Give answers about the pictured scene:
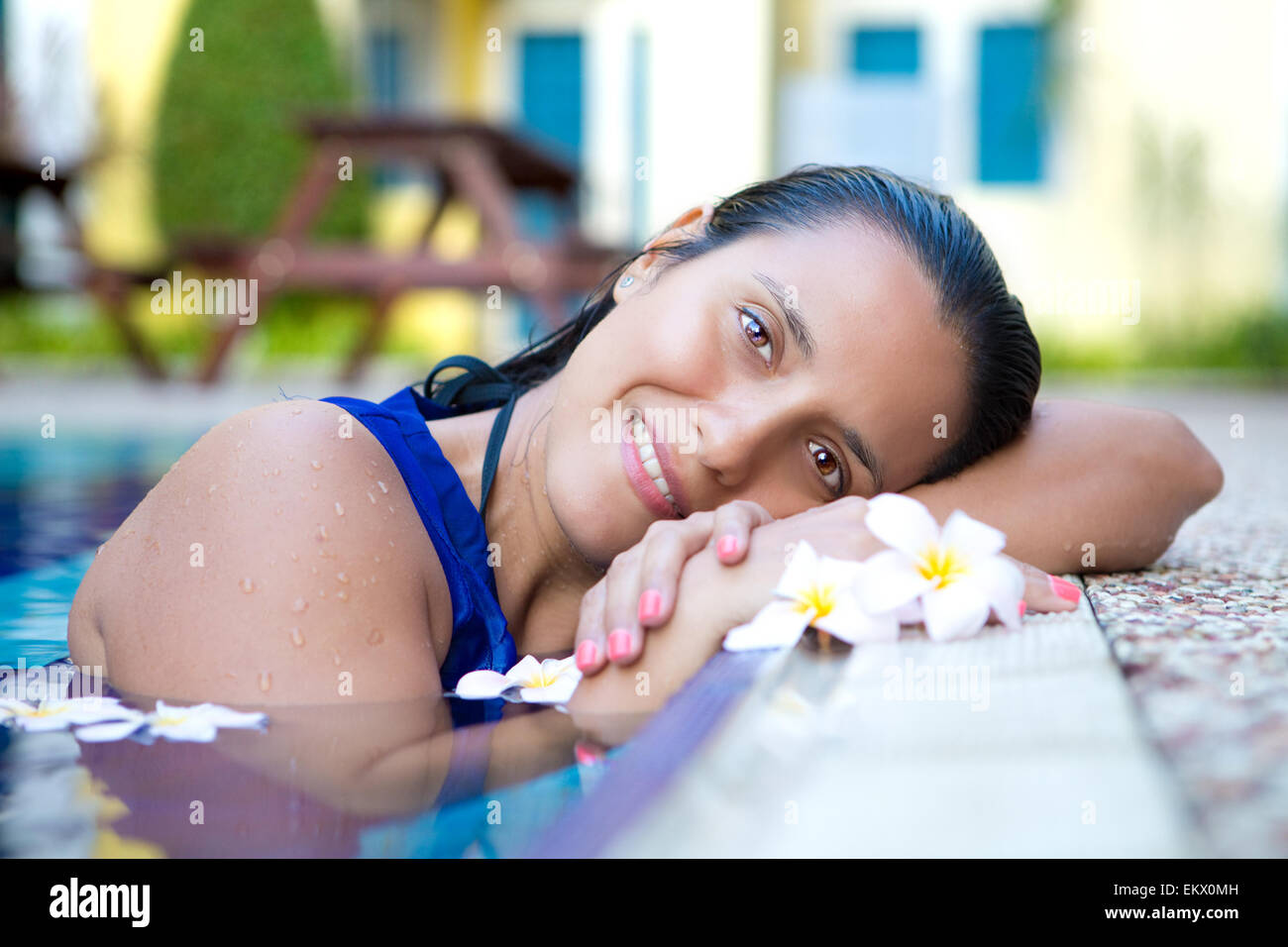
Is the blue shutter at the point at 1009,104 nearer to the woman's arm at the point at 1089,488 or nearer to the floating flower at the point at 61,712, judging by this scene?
the woman's arm at the point at 1089,488

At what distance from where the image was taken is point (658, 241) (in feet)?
6.41

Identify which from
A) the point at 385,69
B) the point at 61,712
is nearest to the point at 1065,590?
the point at 61,712

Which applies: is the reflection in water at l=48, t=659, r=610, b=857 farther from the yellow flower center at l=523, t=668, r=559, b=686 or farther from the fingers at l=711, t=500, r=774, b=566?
the fingers at l=711, t=500, r=774, b=566

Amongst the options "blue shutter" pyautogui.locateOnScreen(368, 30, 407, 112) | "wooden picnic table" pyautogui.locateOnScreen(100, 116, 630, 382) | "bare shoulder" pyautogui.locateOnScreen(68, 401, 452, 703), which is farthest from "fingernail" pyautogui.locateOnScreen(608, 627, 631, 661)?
"blue shutter" pyautogui.locateOnScreen(368, 30, 407, 112)

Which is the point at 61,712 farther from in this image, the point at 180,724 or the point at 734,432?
the point at 734,432

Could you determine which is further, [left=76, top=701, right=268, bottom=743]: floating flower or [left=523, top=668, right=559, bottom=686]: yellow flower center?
[left=523, top=668, right=559, bottom=686]: yellow flower center

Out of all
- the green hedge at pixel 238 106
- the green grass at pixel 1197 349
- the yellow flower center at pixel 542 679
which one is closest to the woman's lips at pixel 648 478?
the yellow flower center at pixel 542 679

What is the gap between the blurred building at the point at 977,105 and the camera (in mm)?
10117

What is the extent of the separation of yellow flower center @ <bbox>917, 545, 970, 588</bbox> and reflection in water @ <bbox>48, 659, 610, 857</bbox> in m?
0.39

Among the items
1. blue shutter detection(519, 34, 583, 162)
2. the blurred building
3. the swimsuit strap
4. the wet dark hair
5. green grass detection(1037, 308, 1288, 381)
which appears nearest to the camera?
the wet dark hair

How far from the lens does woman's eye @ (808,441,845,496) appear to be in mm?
1596

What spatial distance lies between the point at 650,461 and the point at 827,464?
25cm

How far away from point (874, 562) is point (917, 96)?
6866 mm
